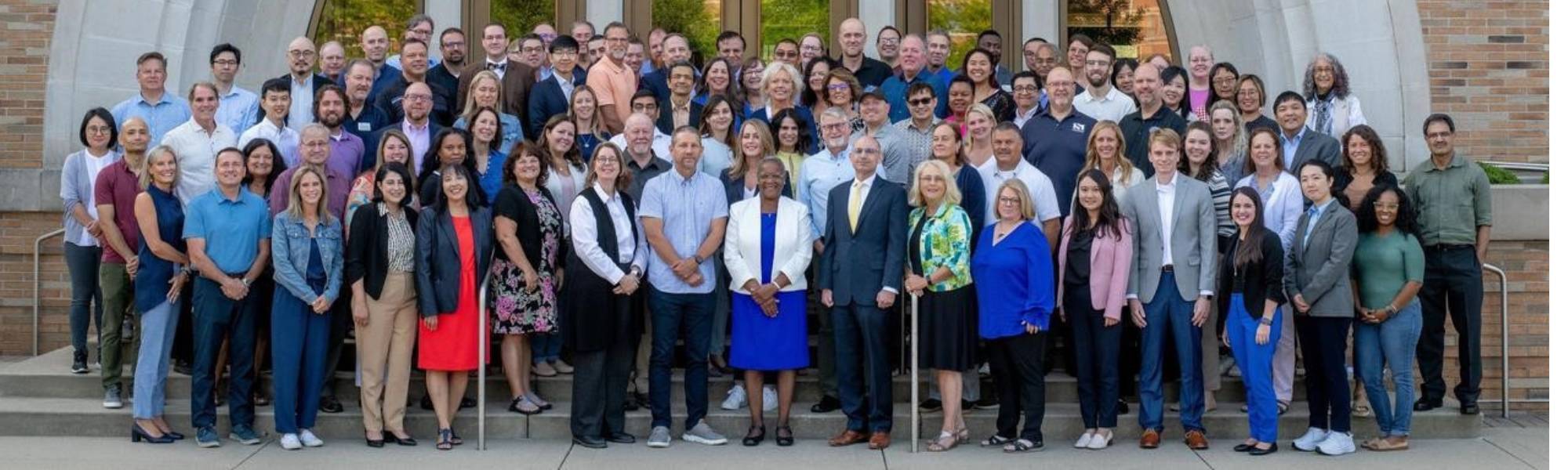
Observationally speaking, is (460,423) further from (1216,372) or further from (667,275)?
(1216,372)

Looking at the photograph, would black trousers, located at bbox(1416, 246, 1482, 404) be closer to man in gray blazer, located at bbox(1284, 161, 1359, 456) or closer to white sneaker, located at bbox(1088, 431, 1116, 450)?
man in gray blazer, located at bbox(1284, 161, 1359, 456)

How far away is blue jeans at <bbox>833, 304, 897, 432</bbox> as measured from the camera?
30.6 feet

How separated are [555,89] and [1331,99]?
520 centimetres

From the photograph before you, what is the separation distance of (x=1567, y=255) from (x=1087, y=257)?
3452 mm

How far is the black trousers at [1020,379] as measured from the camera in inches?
366

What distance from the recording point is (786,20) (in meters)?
15.5

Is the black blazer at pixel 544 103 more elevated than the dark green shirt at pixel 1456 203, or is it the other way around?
the black blazer at pixel 544 103

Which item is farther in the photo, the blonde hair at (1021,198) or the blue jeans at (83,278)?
the blue jeans at (83,278)

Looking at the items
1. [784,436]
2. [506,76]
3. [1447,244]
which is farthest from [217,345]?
[1447,244]

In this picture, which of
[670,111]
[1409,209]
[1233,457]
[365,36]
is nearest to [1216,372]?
[1233,457]

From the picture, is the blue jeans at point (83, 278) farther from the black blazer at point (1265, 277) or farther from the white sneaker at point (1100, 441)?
the black blazer at point (1265, 277)

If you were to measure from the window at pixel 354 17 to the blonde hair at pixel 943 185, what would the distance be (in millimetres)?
7583

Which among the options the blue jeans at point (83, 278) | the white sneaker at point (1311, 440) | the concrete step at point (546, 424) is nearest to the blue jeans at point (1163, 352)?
the concrete step at point (546, 424)

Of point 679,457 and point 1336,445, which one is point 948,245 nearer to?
point 679,457
